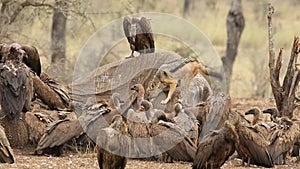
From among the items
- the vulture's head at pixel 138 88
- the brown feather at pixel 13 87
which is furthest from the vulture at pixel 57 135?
the vulture's head at pixel 138 88

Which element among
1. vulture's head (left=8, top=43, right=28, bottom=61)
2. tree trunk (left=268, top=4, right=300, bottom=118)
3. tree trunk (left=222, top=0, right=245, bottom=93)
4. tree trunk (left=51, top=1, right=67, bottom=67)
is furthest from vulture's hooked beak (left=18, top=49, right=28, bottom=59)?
tree trunk (left=222, top=0, right=245, bottom=93)

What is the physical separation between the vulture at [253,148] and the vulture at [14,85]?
9.28 feet

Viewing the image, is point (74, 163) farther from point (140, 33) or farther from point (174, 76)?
point (140, 33)

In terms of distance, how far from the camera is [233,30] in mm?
20328

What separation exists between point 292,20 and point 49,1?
20651 mm

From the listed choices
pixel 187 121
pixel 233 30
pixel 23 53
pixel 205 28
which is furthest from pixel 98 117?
pixel 205 28

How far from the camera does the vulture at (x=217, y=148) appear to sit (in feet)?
28.8

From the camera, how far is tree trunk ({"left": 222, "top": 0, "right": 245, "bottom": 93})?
786 inches

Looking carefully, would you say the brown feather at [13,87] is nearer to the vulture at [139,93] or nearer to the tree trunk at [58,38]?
the vulture at [139,93]

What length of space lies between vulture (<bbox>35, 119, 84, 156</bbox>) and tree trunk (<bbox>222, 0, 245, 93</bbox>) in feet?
31.7

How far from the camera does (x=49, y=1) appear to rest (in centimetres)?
1658

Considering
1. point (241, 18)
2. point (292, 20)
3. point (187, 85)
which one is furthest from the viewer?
point (292, 20)

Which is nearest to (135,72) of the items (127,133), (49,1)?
(127,133)

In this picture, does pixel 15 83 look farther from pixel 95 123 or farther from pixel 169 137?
pixel 169 137
